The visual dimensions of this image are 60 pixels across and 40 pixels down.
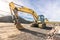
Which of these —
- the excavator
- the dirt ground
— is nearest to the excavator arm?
the excavator

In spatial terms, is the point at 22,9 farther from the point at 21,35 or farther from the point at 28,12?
the point at 21,35

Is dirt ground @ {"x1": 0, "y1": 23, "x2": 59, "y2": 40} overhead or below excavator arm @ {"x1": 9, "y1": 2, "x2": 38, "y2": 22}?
below

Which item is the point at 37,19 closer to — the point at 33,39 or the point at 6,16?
the point at 33,39

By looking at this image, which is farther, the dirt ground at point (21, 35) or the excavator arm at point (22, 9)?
the excavator arm at point (22, 9)

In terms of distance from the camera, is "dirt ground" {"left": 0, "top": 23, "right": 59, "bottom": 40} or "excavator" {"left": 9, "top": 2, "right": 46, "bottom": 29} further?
"excavator" {"left": 9, "top": 2, "right": 46, "bottom": 29}

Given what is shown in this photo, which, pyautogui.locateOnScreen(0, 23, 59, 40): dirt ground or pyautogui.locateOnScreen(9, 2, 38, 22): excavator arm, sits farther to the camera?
pyautogui.locateOnScreen(9, 2, 38, 22): excavator arm

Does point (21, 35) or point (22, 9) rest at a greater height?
point (22, 9)

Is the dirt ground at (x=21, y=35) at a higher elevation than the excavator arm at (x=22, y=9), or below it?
below

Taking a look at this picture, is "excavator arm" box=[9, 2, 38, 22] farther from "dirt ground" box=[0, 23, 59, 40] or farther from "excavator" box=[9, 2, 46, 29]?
"dirt ground" box=[0, 23, 59, 40]

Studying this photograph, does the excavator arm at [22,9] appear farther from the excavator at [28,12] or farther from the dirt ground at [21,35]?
the dirt ground at [21,35]

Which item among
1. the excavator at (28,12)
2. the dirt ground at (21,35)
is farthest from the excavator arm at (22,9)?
the dirt ground at (21,35)

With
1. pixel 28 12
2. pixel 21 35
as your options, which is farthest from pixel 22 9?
pixel 21 35

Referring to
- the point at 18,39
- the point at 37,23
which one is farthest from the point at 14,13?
the point at 37,23

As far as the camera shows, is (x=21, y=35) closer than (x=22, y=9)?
Yes
